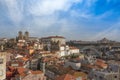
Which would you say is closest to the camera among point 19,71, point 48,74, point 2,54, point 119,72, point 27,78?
point 2,54

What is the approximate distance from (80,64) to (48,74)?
265 inches

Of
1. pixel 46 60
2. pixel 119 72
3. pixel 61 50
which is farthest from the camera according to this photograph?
pixel 61 50

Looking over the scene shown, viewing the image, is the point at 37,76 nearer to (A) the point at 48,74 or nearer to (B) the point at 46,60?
(A) the point at 48,74

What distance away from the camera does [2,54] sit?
2250 centimetres

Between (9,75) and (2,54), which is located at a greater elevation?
(2,54)

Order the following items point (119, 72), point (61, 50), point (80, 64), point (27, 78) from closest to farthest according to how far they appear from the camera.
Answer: point (27, 78) < point (119, 72) < point (80, 64) < point (61, 50)

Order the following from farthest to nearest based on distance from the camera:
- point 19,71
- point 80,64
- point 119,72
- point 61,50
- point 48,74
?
point 61,50, point 80,64, point 48,74, point 19,71, point 119,72

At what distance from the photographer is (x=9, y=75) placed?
29.3m

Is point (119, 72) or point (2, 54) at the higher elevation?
point (2, 54)

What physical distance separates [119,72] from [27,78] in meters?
11.6

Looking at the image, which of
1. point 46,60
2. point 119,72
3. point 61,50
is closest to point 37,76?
point 119,72

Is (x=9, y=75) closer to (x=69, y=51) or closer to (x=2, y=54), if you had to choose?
(x=2, y=54)

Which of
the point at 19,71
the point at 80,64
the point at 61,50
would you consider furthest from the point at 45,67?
the point at 61,50

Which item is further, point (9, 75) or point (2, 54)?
point (9, 75)
